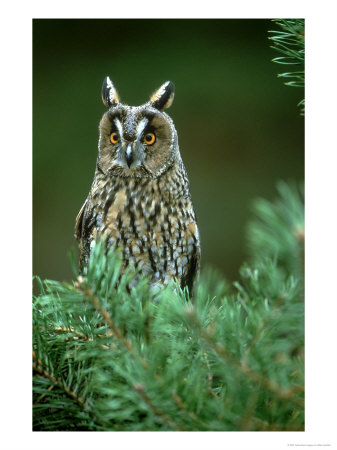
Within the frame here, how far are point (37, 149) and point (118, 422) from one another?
22.9 inches

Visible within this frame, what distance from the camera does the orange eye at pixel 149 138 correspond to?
44.1 inches

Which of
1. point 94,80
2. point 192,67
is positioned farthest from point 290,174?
point 94,80

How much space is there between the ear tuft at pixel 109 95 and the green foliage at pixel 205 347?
609 millimetres

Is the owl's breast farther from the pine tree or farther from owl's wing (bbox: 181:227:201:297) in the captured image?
the pine tree

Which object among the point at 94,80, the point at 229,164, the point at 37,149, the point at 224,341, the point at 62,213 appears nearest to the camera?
the point at 224,341

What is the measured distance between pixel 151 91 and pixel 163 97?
0.05m

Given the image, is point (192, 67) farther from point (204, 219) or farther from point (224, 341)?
point (224, 341)

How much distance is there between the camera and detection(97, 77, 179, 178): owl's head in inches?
42.4

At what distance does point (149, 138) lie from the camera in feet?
3.70

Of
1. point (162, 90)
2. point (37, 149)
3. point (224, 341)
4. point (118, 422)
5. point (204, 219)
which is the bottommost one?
point (118, 422)

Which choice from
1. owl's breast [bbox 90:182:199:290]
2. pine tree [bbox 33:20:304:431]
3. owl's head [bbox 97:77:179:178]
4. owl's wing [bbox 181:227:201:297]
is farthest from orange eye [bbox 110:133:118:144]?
pine tree [bbox 33:20:304:431]

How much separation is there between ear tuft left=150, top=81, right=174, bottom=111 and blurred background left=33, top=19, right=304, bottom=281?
29 mm

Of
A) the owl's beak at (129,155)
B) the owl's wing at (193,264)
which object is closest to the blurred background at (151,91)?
the owl's beak at (129,155)
